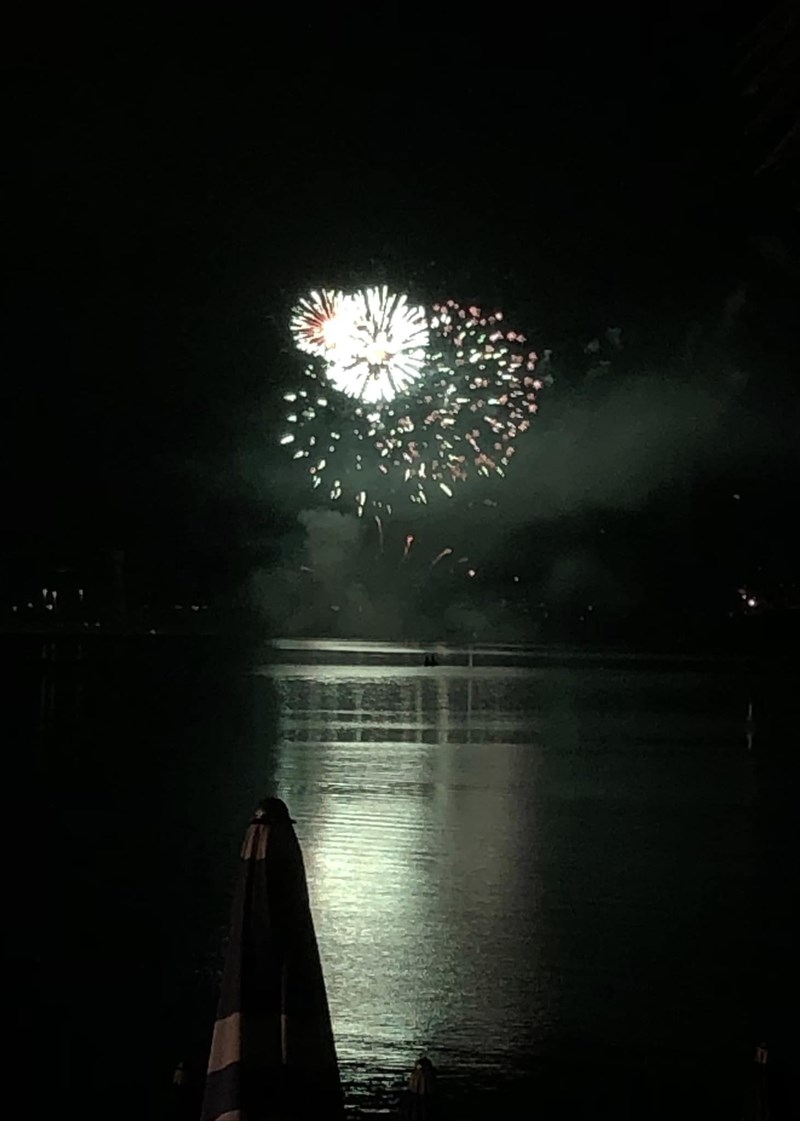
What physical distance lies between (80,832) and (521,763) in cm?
1294

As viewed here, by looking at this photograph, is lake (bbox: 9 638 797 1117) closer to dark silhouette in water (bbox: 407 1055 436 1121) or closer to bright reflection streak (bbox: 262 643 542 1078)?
bright reflection streak (bbox: 262 643 542 1078)

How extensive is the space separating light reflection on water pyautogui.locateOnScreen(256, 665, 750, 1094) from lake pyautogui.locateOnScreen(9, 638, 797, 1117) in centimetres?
4

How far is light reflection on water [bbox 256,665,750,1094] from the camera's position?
9.16 metres

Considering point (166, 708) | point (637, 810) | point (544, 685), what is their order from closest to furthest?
1. point (637, 810)
2. point (166, 708)
3. point (544, 685)

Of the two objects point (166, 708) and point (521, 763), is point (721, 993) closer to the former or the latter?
point (521, 763)

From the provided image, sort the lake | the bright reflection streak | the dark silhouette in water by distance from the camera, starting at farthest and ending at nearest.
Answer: the bright reflection streak < the lake < the dark silhouette in water

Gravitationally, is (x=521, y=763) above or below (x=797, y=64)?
below

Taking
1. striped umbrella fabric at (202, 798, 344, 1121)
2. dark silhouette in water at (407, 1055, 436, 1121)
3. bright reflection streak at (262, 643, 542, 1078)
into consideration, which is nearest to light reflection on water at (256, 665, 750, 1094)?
bright reflection streak at (262, 643, 542, 1078)

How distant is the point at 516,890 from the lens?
13.8m

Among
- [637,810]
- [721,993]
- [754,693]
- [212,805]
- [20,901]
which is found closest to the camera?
[721,993]

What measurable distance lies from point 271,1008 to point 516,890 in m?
10.0

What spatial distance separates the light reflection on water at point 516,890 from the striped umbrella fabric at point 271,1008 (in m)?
3.92

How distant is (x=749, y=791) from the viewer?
23906 millimetres

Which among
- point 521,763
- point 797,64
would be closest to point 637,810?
point 521,763
